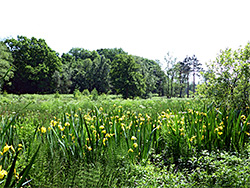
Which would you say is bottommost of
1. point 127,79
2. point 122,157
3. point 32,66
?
point 122,157

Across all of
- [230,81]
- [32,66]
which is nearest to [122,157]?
[230,81]

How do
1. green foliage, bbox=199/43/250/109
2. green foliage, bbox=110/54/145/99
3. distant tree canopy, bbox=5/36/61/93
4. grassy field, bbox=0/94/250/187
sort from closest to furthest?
grassy field, bbox=0/94/250/187 < green foliage, bbox=199/43/250/109 < green foliage, bbox=110/54/145/99 < distant tree canopy, bbox=5/36/61/93

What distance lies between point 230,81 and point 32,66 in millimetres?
36572

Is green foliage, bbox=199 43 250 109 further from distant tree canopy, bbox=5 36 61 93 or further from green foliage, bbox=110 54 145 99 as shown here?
distant tree canopy, bbox=5 36 61 93

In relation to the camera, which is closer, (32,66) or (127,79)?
(127,79)

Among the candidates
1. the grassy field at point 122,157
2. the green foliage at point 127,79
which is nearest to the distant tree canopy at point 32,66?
the green foliage at point 127,79

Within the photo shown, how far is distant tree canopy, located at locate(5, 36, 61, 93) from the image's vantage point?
3338 cm

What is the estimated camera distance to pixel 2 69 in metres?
22.2

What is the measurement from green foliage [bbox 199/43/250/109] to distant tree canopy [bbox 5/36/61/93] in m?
32.5

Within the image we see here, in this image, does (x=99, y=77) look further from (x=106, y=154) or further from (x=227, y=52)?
(x=106, y=154)

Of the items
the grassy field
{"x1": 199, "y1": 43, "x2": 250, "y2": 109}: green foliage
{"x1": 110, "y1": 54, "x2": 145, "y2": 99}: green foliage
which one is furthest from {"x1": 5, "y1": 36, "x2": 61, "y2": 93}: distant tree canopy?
the grassy field

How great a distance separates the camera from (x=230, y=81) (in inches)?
184

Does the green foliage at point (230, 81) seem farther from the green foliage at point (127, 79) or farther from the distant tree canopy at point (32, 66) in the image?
the distant tree canopy at point (32, 66)

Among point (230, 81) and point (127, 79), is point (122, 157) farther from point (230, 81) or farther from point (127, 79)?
point (127, 79)
